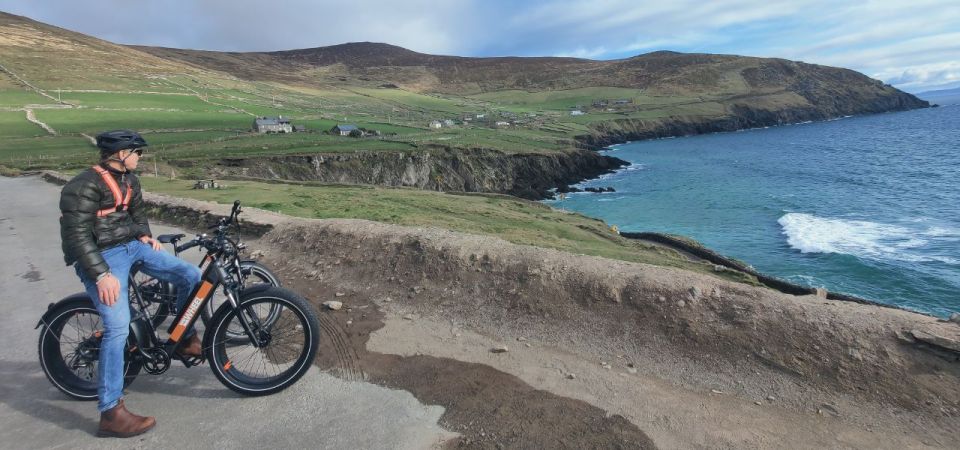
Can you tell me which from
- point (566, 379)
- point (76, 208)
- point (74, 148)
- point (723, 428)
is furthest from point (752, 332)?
point (74, 148)

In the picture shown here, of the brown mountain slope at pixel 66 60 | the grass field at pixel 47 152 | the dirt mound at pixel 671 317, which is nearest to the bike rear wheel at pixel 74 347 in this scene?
the dirt mound at pixel 671 317

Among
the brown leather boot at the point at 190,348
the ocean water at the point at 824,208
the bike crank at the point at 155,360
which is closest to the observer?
the bike crank at the point at 155,360

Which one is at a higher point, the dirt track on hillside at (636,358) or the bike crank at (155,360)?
the bike crank at (155,360)

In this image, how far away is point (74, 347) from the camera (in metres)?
5.91

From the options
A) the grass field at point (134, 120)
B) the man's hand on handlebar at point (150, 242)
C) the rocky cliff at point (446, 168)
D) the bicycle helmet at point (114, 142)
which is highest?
the grass field at point (134, 120)

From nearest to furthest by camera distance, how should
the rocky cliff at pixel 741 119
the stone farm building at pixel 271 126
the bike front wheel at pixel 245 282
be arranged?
the bike front wheel at pixel 245 282, the stone farm building at pixel 271 126, the rocky cliff at pixel 741 119

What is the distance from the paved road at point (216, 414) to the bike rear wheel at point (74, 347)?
212 mm

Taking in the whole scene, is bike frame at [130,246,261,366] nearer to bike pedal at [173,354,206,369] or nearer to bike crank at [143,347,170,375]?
bike crank at [143,347,170,375]

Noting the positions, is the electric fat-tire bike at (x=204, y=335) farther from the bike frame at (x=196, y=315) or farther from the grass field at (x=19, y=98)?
the grass field at (x=19, y=98)

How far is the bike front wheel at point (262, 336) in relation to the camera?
5695 mm

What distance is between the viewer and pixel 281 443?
5094mm

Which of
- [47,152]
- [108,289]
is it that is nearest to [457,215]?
[108,289]

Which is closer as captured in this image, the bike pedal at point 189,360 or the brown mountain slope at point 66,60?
the bike pedal at point 189,360

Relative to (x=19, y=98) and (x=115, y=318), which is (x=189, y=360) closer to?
(x=115, y=318)
